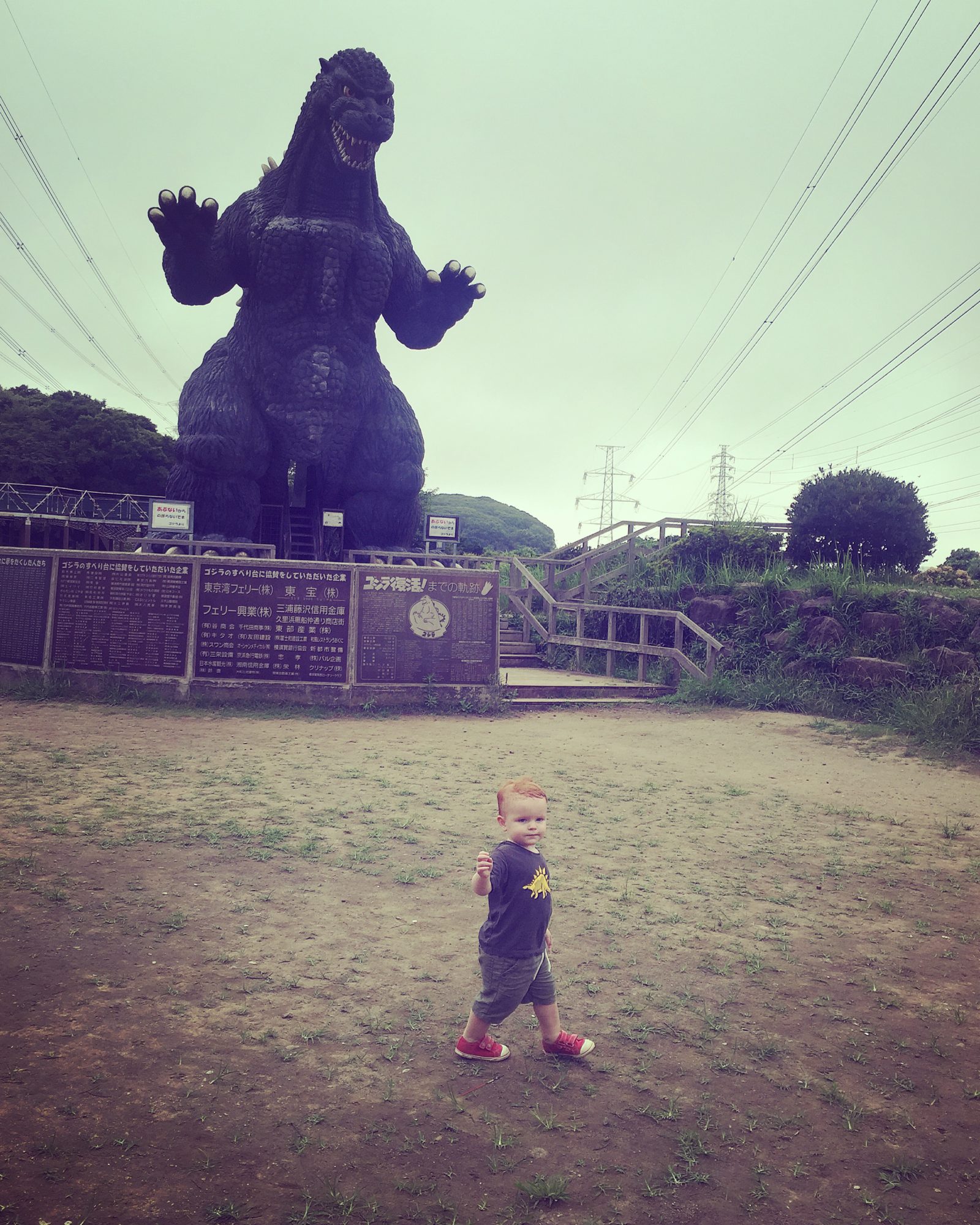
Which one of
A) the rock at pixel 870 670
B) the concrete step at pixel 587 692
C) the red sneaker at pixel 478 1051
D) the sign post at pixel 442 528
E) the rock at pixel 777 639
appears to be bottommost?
the red sneaker at pixel 478 1051

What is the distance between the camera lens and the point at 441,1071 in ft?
9.71

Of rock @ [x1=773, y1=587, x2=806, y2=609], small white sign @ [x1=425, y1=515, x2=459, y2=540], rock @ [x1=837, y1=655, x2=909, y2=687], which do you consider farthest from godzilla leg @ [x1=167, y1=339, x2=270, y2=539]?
rock @ [x1=837, y1=655, x2=909, y2=687]

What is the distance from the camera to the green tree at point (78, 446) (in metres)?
35.1

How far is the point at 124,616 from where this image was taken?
32.6 feet

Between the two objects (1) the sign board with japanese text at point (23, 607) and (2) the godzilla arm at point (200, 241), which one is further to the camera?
(2) the godzilla arm at point (200, 241)

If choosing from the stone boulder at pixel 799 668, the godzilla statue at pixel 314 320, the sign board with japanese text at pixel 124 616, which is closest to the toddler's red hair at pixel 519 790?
the sign board with japanese text at pixel 124 616

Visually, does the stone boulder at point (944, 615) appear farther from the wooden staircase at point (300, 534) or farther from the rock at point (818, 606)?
the wooden staircase at point (300, 534)

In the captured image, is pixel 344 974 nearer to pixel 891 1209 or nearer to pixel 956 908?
pixel 891 1209

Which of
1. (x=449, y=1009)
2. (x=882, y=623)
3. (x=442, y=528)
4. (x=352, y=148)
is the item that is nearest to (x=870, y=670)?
(x=882, y=623)

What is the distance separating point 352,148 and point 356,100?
0.46 metres

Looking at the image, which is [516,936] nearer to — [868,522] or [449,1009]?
[449,1009]

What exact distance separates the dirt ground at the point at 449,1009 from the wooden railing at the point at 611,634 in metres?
6.00

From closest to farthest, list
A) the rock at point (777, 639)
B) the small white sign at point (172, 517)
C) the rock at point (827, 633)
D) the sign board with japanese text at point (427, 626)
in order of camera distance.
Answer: the sign board with japanese text at point (427, 626), the small white sign at point (172, 517), the rock at point (827, 633), the rock at point (777, 639)

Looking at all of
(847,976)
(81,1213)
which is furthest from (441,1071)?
(847,976)
